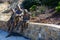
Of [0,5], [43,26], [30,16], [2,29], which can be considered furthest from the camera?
[0,5]

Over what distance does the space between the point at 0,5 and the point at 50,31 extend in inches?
448

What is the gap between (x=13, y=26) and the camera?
50.3 feet

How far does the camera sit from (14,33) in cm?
1504

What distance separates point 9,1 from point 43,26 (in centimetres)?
1129

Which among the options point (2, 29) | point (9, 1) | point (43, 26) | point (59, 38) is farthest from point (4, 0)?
point (59, 38)

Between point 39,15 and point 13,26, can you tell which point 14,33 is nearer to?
point 13,26

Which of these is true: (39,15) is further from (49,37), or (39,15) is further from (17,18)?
(49,37)

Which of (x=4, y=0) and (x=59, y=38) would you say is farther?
(x=4, y=0)

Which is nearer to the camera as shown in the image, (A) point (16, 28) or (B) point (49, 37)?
(B) point (49, 37)

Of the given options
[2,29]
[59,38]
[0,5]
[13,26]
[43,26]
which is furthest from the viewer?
[0,5]

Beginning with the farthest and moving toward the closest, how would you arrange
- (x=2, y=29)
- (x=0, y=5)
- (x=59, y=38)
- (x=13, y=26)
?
(x=0, y=5) < (x=2, y=29) < (x=13, y=26) < (x=59, y=38)

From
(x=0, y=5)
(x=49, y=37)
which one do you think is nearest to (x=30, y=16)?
(x=49, y=37)

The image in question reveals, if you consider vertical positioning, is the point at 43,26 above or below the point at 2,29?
above

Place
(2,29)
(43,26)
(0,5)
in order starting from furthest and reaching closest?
(0,5) → (2,29) → (43,26)
